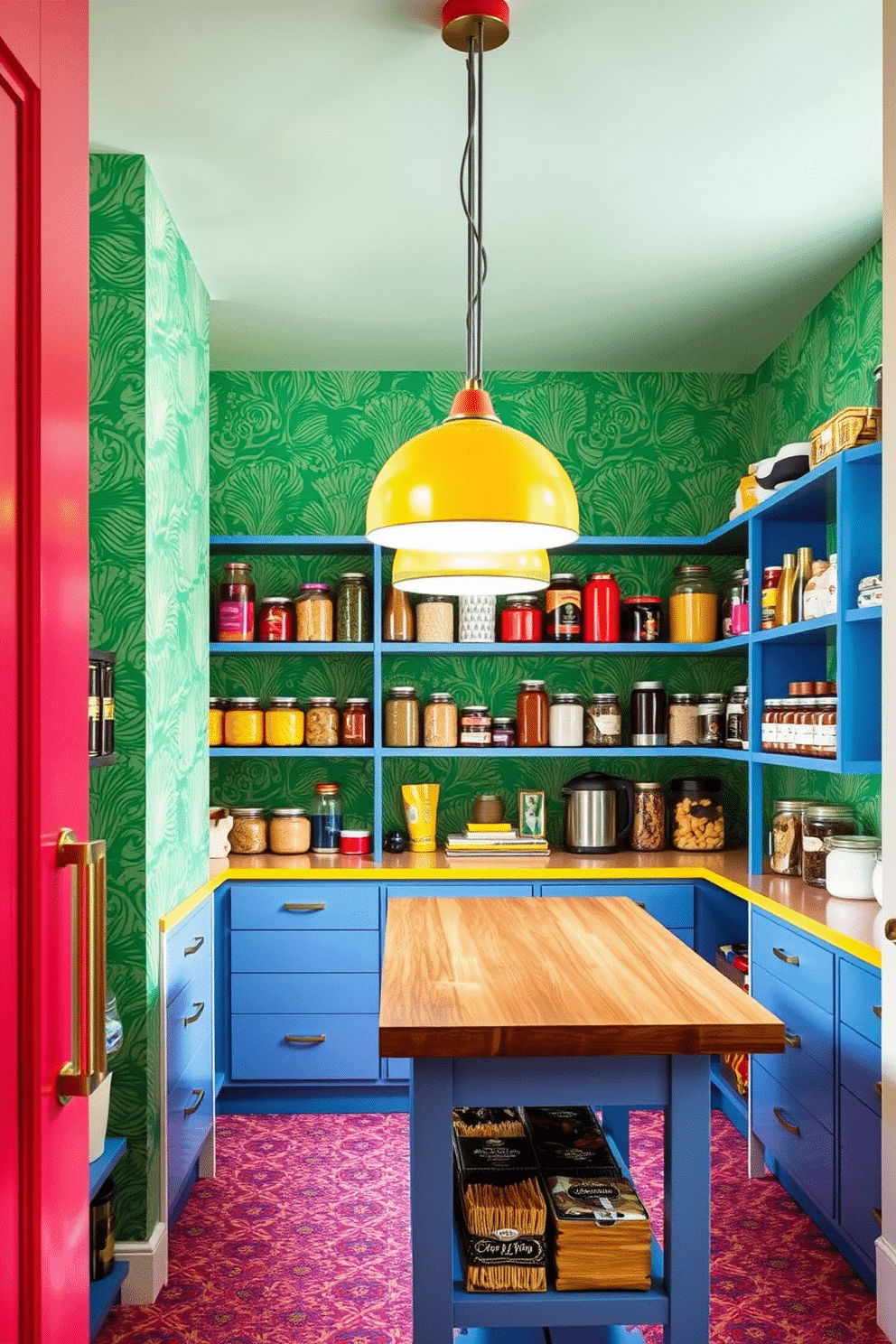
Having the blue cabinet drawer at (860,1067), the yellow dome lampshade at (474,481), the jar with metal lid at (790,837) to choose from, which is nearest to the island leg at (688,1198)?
the blue cabinet drawer at (860,1067)

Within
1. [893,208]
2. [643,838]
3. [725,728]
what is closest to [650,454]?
[725,728]

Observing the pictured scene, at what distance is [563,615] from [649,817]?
33.3 inches

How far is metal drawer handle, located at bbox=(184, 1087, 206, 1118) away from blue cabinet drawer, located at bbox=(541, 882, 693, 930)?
131 cm

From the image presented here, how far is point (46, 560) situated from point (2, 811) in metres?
0.25

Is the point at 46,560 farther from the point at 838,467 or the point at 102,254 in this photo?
the point at 838,467

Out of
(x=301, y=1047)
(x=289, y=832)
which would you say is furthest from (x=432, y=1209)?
(x=289, y=832)

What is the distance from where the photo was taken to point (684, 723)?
13.9ft

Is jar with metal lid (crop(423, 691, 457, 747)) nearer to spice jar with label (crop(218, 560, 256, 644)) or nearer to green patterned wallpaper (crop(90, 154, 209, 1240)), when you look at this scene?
spice jar with label (crop(218, 560, 256, 644))

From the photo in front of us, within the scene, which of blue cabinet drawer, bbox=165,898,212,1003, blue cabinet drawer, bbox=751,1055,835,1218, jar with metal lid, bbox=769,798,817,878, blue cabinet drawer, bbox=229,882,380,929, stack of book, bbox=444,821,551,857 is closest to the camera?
blue cabinet drawer, bbox=751,1055,835,1218

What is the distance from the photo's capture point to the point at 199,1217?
313cm

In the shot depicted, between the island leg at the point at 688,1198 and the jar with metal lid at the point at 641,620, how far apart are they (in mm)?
2452

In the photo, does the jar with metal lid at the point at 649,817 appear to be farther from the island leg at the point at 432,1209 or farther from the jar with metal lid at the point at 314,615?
the island leg at the point at 432,1209

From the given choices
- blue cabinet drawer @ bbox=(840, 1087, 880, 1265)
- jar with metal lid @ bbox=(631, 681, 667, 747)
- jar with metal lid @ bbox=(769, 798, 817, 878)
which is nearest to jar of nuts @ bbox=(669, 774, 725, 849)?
jar with metal lid @ bbox=(631, 681, 667, 747)

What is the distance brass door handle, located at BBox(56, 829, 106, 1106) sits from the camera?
110cm
